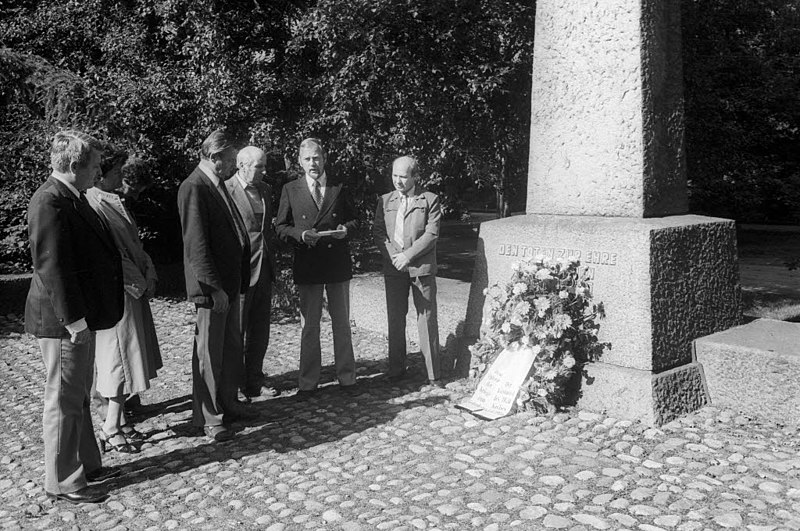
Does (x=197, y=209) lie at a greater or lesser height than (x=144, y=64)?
lesser

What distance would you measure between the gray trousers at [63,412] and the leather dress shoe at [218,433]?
93 centimetres

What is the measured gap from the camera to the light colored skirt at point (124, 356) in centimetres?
470

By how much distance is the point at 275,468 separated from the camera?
4.21 metres

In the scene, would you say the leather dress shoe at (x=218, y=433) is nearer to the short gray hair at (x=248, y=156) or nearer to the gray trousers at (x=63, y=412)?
the gray trousers at (x=63, y=412)

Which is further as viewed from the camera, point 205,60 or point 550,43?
point 205,60

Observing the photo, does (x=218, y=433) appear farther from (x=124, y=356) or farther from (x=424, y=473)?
(x=424, y=473)

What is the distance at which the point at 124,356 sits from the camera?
15.6 ft

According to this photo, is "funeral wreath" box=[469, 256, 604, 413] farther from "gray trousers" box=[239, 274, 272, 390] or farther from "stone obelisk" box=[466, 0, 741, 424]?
"gray trousers" box=[239, 274, 272, 390]

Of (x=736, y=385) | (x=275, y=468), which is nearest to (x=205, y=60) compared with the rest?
(x=275, y=468)

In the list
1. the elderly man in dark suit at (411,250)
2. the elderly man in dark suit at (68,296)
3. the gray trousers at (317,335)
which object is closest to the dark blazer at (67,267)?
the elderly man in dark suit at (68,296)

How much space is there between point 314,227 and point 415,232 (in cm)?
74

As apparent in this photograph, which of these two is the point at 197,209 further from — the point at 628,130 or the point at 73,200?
the point at 628,130

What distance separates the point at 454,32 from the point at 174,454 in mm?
5125

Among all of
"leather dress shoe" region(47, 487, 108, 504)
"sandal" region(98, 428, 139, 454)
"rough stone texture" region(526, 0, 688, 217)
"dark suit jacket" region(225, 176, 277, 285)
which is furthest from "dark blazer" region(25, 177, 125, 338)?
"rough stone texture" region(526, 0, 688, 217)
